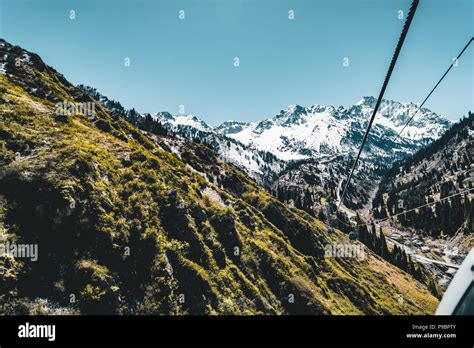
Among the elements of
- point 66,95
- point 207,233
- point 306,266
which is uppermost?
point 66,95

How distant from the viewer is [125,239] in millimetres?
56500

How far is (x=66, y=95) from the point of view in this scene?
4392 inches

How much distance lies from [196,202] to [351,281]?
50247 millimetres

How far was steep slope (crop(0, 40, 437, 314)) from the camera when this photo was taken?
45781mm

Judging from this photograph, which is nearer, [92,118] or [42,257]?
[42,257]

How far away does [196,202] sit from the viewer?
77.8m

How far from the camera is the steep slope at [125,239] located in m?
45.8

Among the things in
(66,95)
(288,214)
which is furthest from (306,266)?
(66,95)
